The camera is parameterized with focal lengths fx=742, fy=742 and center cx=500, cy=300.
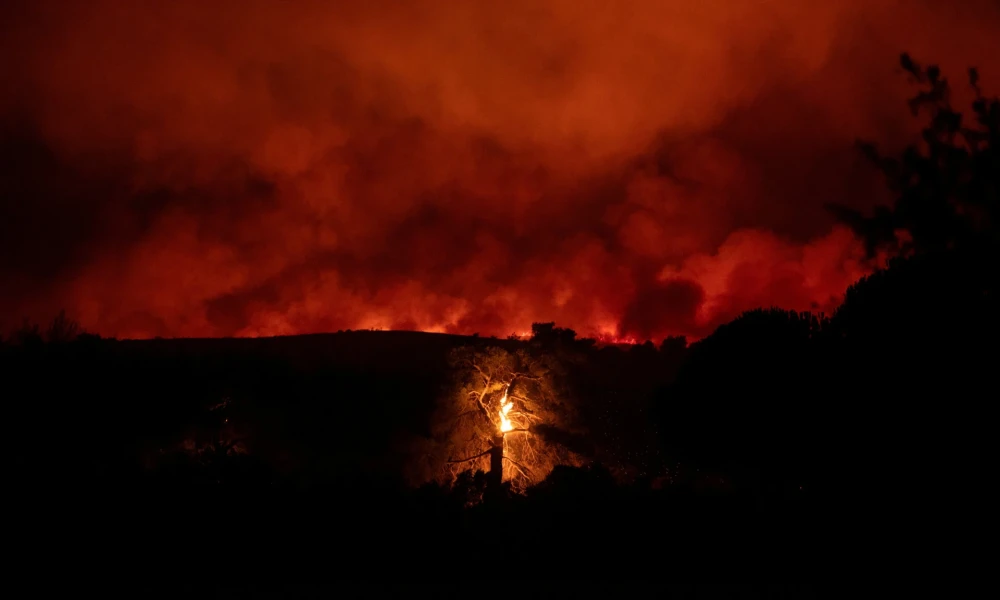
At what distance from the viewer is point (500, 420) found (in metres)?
21.5

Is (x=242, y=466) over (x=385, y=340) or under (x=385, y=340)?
under

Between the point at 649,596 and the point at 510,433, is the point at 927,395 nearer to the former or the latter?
the point at 649,596

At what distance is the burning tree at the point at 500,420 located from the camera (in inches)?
835

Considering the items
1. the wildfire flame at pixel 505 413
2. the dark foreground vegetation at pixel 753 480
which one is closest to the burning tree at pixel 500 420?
the wildfire flame at pixel 505 413

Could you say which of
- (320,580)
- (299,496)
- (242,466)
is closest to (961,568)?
(320,580)

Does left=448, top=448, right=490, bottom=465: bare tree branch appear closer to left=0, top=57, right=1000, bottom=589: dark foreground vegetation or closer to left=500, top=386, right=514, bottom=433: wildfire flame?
left=500, top=386, right=514, bottom=433: wildfire flame

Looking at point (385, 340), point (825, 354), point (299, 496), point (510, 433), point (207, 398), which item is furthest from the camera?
point (385, 340)

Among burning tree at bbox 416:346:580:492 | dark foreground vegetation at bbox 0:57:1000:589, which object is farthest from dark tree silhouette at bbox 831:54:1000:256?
burning tree at bbox 416:346:580:492

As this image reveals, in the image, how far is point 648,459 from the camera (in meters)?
22.7

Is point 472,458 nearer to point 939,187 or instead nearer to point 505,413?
point 505,413

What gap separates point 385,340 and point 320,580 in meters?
24.0

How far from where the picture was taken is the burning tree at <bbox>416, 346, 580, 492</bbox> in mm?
21203

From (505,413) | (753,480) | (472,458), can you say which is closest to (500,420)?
(505,413)

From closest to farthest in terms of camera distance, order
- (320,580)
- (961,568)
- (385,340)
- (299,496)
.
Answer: (961,568)
(320,580)
(299,496)
(385,340)
